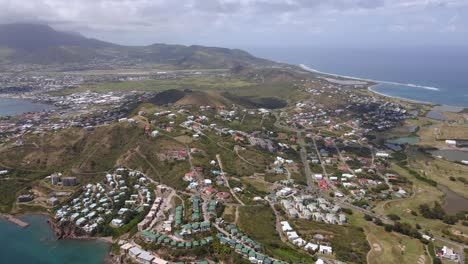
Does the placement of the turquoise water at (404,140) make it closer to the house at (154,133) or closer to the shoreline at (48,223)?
the house at (154,133)

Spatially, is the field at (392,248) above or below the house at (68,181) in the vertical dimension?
above

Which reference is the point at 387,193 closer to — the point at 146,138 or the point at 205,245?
the point at 205,245

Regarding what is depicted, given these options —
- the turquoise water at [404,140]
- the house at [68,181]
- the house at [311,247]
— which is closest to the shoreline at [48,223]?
the house at [68,181]

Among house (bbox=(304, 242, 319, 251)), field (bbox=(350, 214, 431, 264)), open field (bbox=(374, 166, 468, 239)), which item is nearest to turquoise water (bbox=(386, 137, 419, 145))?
open field (bbox=(374, 166, 468, 239))

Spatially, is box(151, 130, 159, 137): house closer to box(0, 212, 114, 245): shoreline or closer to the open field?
box(0, 212, 114, 245): shoreline

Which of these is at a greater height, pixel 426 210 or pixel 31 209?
pixel 426 210

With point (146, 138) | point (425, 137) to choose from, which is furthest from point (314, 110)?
point (146, 138)
